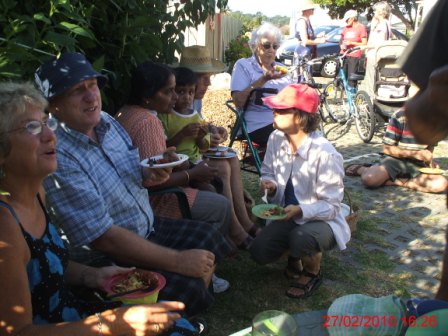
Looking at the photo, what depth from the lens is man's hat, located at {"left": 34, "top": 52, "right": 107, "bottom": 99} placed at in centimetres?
216

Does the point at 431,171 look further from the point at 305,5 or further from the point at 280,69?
the point at 305,5

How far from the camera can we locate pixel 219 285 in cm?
319

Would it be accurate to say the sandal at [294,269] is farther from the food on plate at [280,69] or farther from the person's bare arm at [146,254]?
the food on plate at [280,69]

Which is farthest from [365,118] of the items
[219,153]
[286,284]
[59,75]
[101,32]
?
[59,75]

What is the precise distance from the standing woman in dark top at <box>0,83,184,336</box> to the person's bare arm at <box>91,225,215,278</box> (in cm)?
30

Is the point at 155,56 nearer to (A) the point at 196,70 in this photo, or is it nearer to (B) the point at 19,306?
(A) the point at 196,70

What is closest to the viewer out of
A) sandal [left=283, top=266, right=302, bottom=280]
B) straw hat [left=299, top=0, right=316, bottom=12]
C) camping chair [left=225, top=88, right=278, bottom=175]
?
sandal [left=283, top=266, right=302, bottom=280]

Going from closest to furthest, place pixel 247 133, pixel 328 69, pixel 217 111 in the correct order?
pixel 247 133 < pixel 217 111 < pixel 328 69

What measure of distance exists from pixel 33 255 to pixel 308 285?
2.11 meters

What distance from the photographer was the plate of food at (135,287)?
185cm

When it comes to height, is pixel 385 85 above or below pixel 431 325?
above

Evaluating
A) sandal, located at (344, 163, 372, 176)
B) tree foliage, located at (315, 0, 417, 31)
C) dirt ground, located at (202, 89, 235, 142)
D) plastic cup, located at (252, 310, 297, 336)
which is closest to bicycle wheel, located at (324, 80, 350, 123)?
dirt ground, located at (202, 89, 235, 142)

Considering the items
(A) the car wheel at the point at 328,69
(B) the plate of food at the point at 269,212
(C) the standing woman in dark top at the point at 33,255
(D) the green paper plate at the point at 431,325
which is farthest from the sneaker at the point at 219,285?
(A) the car wheel at the point at 328,69

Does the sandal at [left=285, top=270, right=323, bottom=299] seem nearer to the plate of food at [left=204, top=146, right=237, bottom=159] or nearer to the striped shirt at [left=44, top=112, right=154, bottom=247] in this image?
the plate of food at [left=204, top=146, right=237, bottom=159]
